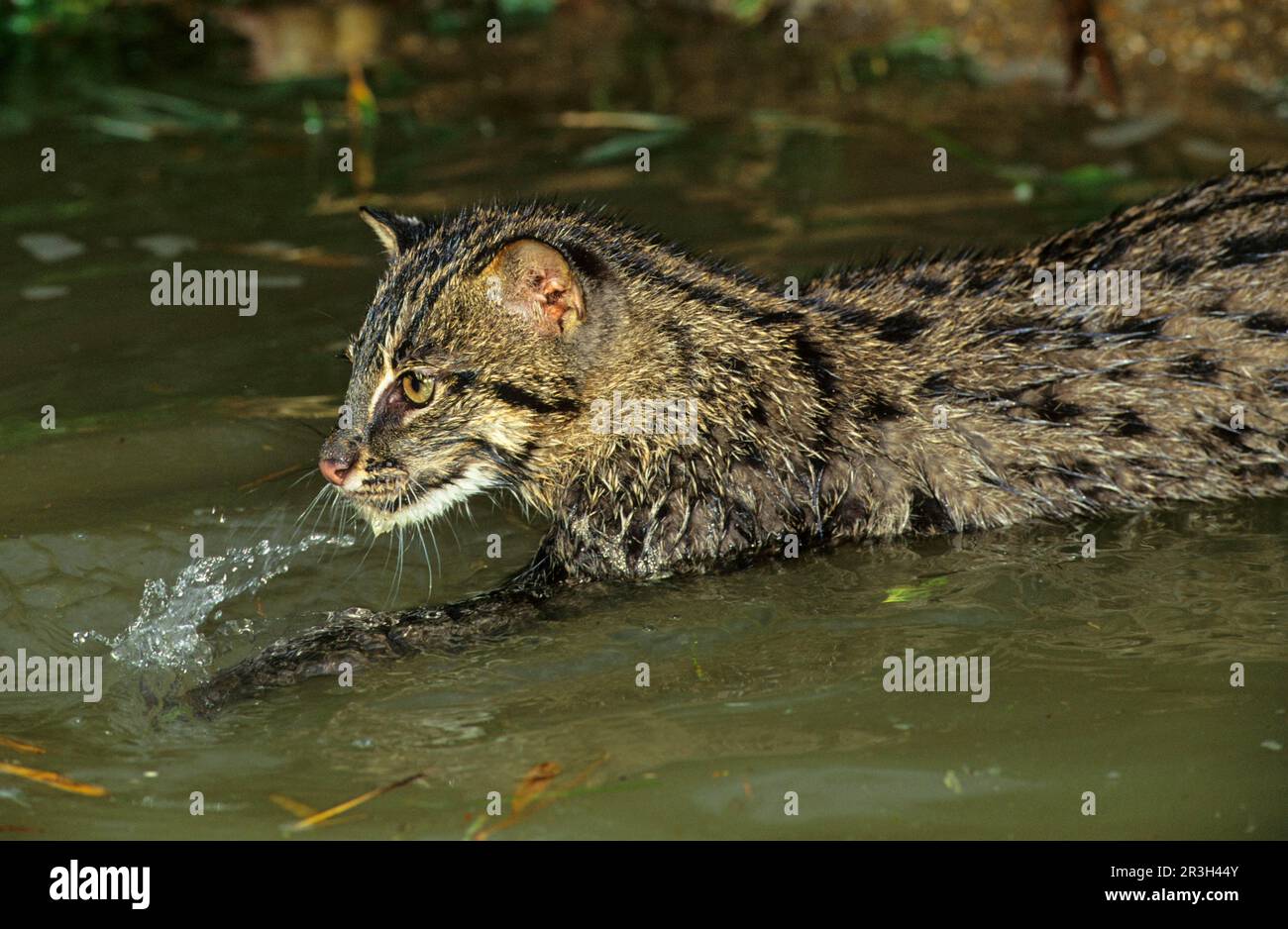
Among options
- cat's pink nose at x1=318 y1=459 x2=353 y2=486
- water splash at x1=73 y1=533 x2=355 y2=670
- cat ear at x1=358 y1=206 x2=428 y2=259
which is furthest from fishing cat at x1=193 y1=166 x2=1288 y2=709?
water splash at x1=73 y1=533 x2=355 y2=670

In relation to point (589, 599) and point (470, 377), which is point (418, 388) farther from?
point (589, 599)

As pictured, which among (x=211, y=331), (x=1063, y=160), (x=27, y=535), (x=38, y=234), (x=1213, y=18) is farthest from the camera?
(x=1213, y=18)

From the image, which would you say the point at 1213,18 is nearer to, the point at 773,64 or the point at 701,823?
the point at 773,64

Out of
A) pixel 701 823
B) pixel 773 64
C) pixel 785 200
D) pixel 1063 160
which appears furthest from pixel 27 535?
pixel 773 64

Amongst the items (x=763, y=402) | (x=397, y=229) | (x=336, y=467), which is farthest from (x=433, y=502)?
(x=763, y=402)

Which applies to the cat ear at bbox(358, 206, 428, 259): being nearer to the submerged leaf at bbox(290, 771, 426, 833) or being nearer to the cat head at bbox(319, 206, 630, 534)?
the cat head at bbox(319, 206, 630, 534)

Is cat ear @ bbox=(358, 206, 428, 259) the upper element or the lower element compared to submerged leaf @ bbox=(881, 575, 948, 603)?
upper
